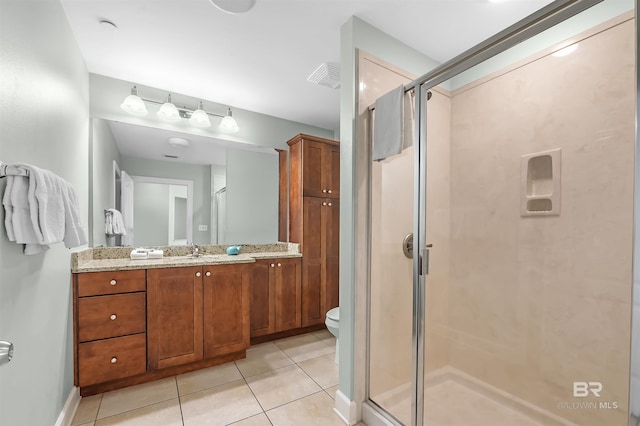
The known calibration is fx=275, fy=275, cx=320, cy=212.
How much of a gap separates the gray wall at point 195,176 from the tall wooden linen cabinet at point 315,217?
88 cm

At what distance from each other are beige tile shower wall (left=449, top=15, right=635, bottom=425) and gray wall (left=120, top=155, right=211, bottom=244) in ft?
7.43

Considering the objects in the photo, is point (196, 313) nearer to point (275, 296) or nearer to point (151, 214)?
point (275, 296)

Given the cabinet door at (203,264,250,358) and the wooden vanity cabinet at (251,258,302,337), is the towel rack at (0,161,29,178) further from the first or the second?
the wooden vanity cabinet at (251,258,302,337)

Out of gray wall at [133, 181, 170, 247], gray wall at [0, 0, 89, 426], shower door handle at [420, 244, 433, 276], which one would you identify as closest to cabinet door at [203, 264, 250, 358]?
gray wall at [133, 181, 170, 247]

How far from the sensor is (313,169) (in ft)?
9.76

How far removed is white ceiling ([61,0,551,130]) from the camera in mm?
1632

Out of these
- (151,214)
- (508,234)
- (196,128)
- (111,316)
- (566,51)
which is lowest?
(111,316)

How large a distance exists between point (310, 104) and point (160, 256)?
2.05m

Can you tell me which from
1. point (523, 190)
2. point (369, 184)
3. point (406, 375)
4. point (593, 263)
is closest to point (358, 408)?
point (406, 375)

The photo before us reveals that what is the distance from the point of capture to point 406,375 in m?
1.61

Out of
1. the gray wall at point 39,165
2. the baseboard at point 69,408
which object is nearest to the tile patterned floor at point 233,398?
the baseboard at point 69,408

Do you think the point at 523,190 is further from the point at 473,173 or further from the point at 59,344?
the point at 59,344

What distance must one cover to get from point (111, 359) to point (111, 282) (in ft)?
1.71

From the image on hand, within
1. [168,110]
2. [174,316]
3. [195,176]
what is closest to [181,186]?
[195,176]
